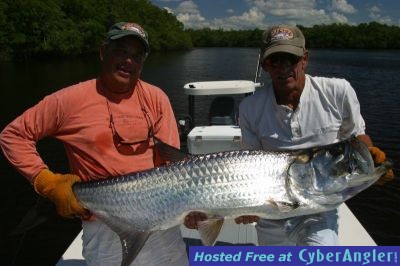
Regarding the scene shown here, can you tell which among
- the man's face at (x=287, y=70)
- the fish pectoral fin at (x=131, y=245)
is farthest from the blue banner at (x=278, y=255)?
the man's face at (x=287, y=70)

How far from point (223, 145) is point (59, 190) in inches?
134

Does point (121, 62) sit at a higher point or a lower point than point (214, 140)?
higher

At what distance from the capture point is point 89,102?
3.28m

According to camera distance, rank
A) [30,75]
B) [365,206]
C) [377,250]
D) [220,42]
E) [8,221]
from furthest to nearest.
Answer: [220,42] → [30,75] → [365,206] → [8,221] → [377,250]

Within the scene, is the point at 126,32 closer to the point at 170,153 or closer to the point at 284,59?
the point at 170,153

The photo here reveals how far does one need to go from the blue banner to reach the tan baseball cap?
1524mm

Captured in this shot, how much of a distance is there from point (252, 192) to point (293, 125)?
711 millimetres

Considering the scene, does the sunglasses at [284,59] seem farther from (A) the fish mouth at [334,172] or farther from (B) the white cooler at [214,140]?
(B) the white cooler at [214,140]

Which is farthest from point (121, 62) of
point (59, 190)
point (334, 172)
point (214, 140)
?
point (214, 140)

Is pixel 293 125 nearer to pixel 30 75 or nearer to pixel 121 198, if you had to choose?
pixel 121 198

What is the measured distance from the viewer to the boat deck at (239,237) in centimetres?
464

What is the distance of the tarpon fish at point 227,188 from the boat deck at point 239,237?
65.1 inches

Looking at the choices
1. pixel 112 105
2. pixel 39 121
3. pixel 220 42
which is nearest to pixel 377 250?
pixel 112 105

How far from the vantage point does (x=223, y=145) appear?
6.20 m
